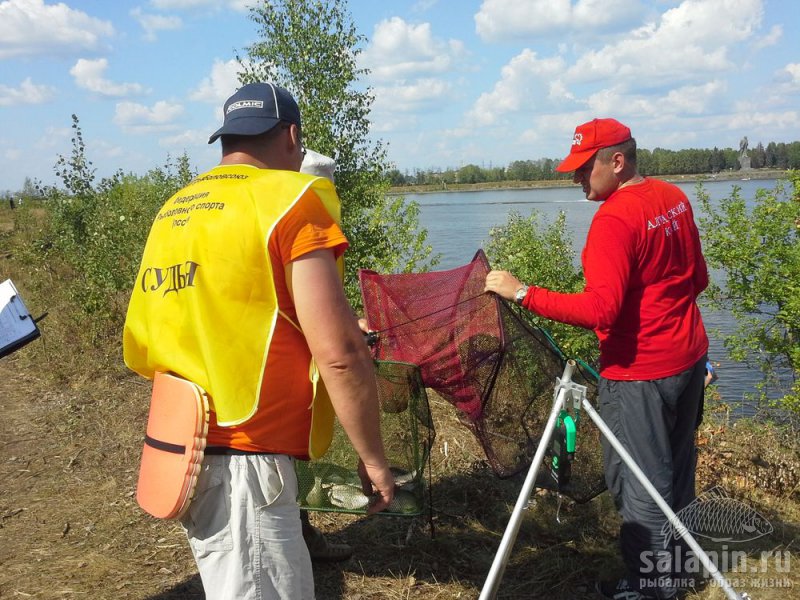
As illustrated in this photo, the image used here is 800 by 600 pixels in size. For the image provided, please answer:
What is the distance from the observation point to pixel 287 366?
2.06 metres

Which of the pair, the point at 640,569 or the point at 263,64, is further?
the point at 263,64

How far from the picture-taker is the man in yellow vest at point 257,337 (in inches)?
77.1

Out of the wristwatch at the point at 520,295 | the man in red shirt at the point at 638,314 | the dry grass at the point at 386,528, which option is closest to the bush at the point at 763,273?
the dry grass at the point at 386,528

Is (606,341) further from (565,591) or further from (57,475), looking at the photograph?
(57,475)

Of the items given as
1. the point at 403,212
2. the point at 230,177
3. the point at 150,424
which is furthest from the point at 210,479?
the point at 403,212

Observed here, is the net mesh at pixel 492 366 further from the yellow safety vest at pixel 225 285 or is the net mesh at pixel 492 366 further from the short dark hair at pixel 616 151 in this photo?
the yellow safety vest at pixel 225 285

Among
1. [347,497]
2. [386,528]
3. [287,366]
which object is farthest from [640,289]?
[386,528]

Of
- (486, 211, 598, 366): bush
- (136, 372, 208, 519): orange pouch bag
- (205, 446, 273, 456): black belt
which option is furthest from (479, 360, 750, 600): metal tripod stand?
(486, 211, 598, 366): bush

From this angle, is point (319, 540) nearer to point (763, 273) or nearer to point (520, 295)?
point (520, 295)

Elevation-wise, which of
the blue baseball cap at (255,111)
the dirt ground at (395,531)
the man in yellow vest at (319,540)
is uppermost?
the blue baseball cap at (255,111)

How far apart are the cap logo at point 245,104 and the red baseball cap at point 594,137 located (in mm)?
1670

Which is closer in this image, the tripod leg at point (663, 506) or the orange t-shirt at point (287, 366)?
the orange t-shirt at point (287, 366)

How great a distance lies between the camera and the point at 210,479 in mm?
2084

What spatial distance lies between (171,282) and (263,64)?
Result: 5.48 m
